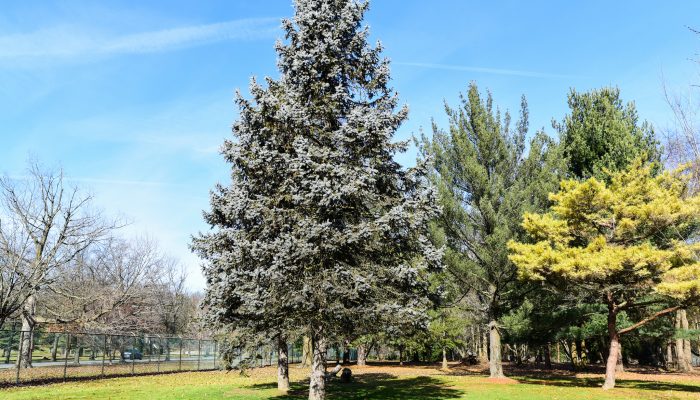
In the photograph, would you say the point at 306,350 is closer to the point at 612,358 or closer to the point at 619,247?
the point at 612,358

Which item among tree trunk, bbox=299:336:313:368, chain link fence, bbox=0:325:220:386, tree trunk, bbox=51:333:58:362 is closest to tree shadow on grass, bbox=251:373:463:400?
tree trunk, bbox=299:336:313:368

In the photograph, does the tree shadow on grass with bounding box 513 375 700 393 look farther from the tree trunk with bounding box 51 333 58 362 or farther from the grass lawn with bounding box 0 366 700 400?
the tree trunk with bounding box 51 333 58 362

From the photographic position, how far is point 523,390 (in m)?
17.4

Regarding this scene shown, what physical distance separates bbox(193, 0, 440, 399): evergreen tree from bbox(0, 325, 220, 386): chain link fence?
472 inches

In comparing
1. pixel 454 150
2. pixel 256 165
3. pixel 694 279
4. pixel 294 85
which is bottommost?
pixel 694 279

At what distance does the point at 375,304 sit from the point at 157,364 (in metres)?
21.5

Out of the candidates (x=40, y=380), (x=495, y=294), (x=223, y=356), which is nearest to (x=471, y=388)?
(x=495, y=294)

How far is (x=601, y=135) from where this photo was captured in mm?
25812

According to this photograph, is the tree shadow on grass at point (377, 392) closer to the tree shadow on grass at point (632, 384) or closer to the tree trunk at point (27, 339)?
the tree shadow on grass at point (632, 384)

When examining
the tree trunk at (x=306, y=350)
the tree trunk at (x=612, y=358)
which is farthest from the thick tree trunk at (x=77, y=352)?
the tree trunk at (x=612, y=358)

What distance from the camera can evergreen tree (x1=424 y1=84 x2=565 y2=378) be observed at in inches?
858

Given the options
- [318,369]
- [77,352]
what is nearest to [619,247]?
[318,369]

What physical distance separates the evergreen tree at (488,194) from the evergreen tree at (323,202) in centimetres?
894

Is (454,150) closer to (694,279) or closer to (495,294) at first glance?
(495,294)
